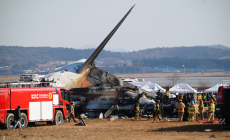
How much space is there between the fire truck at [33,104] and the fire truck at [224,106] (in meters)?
13.5

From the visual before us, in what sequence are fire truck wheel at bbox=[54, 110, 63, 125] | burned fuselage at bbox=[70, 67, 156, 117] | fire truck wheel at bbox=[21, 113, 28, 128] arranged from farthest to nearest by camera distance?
burned fuselage at bbox=[70, 67, 156, 117]
fire truck wheel at bbox=[54, 110, 63, 125]
fire truck wheel at bbox=[21, 113, 28, 128]

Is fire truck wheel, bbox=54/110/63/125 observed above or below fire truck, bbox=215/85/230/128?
below

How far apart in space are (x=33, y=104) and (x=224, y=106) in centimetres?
1486

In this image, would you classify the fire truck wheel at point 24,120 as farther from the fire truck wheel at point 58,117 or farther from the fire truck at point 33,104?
the fire truck wheel at point 58,117

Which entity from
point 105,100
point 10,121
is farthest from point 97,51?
point 10,121

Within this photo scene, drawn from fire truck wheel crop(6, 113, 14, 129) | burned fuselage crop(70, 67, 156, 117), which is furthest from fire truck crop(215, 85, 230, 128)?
fire truck wheel crop(6, 113, 14, 129)

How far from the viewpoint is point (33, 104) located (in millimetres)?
25375

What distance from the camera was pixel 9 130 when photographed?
75.5ft

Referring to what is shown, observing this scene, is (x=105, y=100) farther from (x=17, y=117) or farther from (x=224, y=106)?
(x=224, y=106)

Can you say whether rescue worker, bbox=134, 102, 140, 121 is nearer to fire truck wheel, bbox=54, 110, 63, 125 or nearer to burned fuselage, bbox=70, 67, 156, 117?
burned fuselage, bbox=70, 67, 156, 117

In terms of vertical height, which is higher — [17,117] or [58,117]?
[17,117]

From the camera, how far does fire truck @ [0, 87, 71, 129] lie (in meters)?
23.7

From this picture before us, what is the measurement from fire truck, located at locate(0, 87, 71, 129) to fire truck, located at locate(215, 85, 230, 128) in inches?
531

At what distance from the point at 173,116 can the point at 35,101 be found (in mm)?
15795
